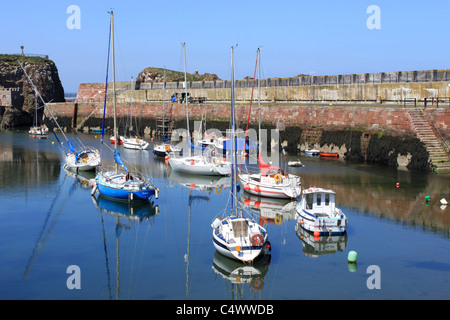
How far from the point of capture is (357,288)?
1680cm

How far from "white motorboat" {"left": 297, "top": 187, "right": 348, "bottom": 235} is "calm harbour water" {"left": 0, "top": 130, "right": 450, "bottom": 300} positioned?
20.1 inches

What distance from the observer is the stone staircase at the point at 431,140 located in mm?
35094

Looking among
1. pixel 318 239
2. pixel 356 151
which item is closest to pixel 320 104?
pixel 356 151

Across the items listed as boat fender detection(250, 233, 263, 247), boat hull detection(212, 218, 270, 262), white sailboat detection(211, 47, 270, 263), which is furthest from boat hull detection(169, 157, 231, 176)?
boat fender detection(250, 233, 263, 247)

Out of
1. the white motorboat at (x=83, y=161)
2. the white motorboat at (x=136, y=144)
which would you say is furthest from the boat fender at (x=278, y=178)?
the white motorboat at (x=136, y=144)

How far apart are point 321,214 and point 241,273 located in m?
5.91

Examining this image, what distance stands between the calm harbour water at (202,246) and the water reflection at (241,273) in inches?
1.3

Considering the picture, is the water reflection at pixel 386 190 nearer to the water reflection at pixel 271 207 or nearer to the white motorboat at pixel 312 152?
the water reflection at pixel 271 207

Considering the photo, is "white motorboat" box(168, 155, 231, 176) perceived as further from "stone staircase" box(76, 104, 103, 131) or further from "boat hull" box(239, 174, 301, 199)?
"stone staircase" box(76, 104, 103, 131)

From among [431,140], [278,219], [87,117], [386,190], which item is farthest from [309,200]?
[87,117]

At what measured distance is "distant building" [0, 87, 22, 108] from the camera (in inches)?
3238

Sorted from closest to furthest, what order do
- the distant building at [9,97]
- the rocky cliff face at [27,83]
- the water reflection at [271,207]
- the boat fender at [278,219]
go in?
1. the boat fender at [278,219]
2. the water reflection at [271,207]
3. the rocky cliff face at [27,83]
4. the distant building at [9,97]

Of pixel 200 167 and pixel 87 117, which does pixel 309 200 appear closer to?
pixel 200 167
